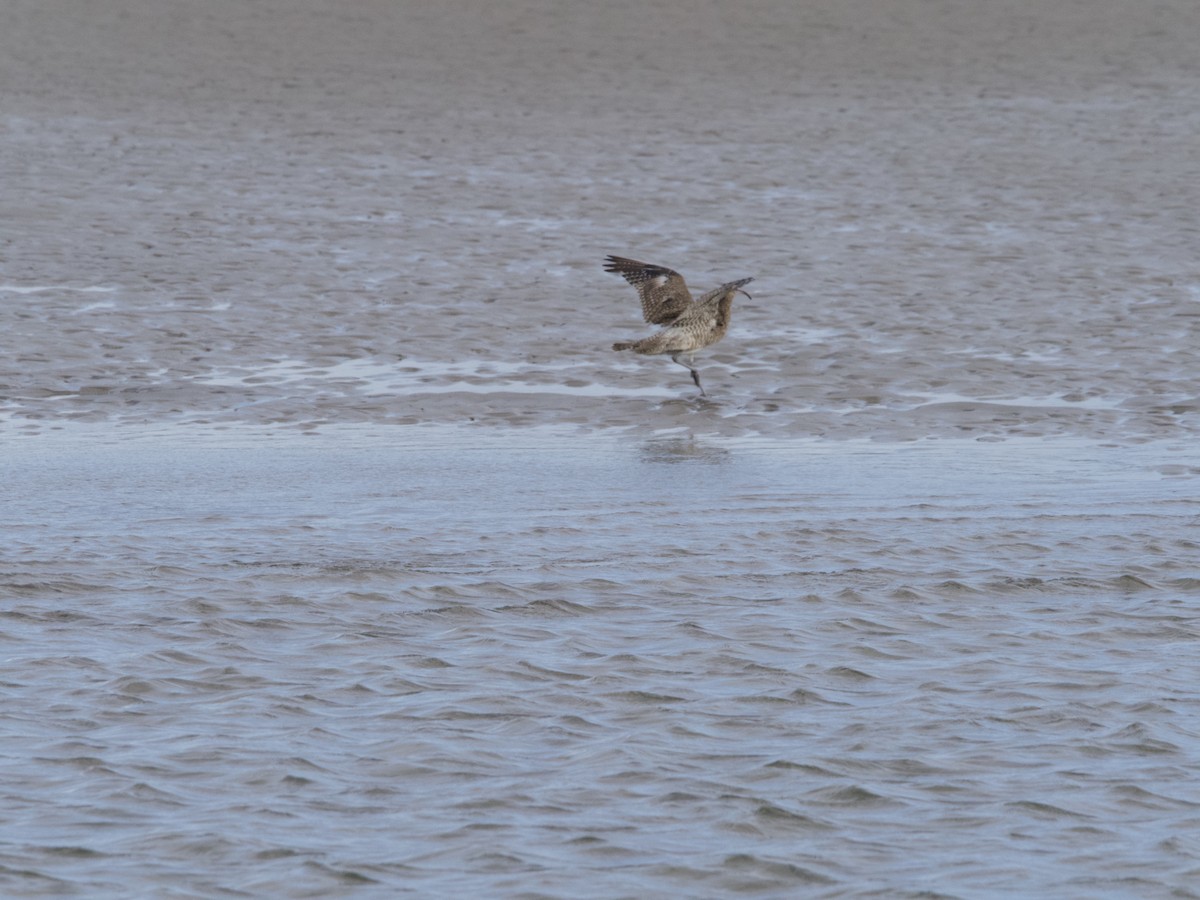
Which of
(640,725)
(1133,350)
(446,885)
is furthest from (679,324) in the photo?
(446,885)

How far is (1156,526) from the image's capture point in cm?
944

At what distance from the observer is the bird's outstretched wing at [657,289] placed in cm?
1395

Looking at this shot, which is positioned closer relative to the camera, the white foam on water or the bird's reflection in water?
the bird's reflection in water

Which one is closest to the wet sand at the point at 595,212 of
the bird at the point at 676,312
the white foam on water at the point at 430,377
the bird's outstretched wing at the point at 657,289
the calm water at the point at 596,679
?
the white foam on water at the point at 430,377

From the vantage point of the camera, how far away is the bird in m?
13.4

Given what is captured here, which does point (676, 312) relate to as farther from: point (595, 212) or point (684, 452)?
point (595, 212)

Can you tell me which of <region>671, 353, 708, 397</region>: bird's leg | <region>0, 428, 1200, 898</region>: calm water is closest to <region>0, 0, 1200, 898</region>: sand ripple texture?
<region>0, 428, 1200, 898</region>: calm water

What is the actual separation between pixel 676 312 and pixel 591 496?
3836 mm

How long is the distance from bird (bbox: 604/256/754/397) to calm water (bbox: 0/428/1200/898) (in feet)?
8.45

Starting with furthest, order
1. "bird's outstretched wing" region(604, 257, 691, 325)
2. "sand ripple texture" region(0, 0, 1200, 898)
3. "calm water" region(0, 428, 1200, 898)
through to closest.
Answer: "bird's outstretched wing" region(604, 257, 691, 325) → "sand ripple texture" region(0, 0, 1200, 898) → "calm water" region(0, 428, 1200, 898)

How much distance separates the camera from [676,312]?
13836mm

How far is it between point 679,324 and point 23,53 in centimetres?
1689

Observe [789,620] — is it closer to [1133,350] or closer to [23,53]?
[1133,350]

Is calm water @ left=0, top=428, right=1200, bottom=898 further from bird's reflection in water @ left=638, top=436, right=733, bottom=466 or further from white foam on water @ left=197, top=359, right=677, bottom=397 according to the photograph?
white foam on water @ left=197, top=359, right=677, bottom=397
